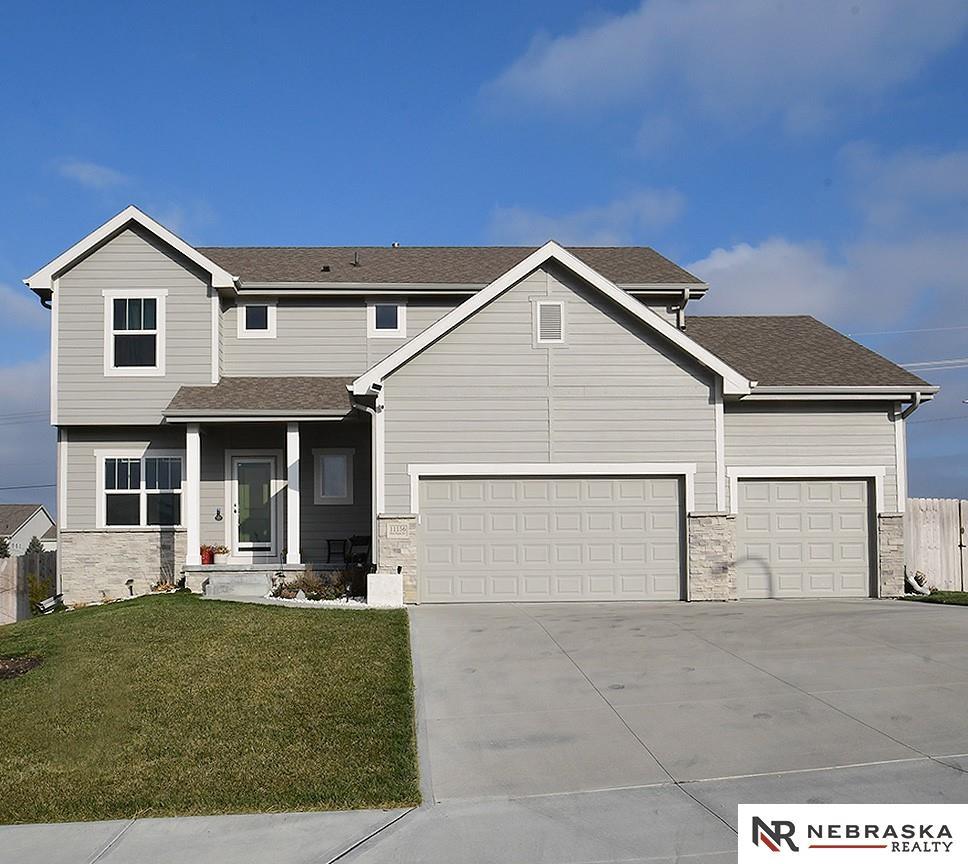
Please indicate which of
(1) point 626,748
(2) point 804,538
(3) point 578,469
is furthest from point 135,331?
(1) point 626,748

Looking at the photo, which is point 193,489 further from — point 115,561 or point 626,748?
point 626,748

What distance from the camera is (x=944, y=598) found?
17188 mm

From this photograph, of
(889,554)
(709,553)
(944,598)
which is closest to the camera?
(709,553)

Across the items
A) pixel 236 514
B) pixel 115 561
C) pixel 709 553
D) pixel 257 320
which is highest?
pixel 257 320

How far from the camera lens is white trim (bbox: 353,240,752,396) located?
1647cm

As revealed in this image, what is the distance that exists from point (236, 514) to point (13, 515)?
59.1 metres

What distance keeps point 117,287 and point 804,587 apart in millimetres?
14482

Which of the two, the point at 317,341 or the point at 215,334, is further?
the point at 317,341

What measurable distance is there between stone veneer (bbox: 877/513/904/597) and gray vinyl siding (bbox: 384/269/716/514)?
3311 mm

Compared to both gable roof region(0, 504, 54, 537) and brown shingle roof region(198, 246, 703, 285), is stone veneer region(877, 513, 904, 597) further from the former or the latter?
gable roof region(0, 504, 54, 537)

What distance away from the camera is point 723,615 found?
49.0 ft

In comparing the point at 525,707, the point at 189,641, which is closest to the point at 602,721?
the point at 525,707

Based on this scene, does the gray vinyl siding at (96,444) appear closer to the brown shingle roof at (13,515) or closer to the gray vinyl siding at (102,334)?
the gray vinyl siding at (102,334)

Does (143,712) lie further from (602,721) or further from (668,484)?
(668,484)
